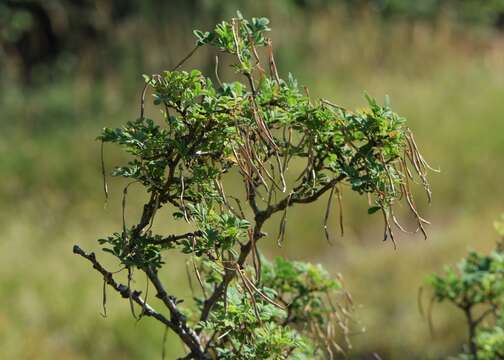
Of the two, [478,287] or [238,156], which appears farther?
[478,287]

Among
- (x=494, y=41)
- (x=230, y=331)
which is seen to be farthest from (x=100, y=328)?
(x=494, y=41)

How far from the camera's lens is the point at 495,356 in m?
2.89

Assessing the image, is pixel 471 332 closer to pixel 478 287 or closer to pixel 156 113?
pixel 478 287

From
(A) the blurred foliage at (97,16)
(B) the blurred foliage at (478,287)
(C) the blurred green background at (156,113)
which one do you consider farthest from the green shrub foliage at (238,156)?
(A) the blurred foliage at (97,16)

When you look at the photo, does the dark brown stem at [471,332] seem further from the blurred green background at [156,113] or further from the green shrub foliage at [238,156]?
the blurred green background at [156,113]

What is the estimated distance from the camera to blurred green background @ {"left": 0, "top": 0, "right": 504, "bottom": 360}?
7.26 meters

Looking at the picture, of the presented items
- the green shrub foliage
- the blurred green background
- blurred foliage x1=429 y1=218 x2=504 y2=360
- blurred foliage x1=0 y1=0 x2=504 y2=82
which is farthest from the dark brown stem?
blurred foliage x1=0 y1=0 x2=504 y2=82

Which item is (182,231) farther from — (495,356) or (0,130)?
(495,356)

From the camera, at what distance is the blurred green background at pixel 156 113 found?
7.26 metres

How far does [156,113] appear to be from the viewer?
438 inches

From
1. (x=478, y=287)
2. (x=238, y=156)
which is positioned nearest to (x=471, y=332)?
(x=478, y=287)

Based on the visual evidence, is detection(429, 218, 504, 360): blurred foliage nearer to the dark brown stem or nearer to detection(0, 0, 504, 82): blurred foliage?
the dark brown stem

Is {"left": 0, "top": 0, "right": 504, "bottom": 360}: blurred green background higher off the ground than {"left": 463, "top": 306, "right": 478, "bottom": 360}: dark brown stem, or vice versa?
{"left": 0, "top": 0, "right": 504, "bottom": 360}: blurred green background

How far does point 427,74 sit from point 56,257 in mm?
6710
